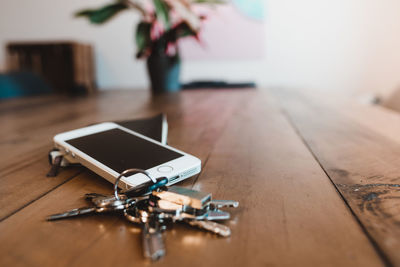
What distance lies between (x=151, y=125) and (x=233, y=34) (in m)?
1.91

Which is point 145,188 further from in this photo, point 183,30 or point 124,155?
point 183,30

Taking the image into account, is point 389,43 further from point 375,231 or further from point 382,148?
point 375,231

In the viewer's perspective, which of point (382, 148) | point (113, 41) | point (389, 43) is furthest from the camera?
point (113, 41)

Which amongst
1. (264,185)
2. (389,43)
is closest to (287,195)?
(264,185)

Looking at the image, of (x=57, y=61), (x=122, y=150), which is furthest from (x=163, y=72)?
(x=122, y=150)

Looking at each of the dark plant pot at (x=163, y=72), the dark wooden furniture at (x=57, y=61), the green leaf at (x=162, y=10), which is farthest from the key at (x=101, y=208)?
the dark wooden furniture at (x=57, y=61)

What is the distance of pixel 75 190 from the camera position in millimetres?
414

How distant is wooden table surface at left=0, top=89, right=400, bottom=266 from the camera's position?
0.88 feet

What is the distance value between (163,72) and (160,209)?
1439 millimetres

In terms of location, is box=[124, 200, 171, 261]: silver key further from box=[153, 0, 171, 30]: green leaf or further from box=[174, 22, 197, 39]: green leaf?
box=[174, 22, 197, 39]: green leaf

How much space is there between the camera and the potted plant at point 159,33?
156cm

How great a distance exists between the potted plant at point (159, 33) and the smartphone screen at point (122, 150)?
1080 mm

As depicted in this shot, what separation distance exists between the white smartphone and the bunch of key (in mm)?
36

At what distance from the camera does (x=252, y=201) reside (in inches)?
14.6
